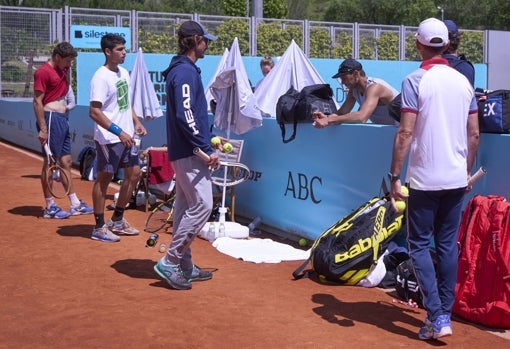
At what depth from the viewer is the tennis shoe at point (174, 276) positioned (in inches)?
257


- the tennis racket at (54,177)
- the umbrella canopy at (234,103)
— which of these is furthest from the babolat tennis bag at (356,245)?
the tennis racket at (54,177)

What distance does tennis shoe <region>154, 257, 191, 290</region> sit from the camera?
6.53 metres

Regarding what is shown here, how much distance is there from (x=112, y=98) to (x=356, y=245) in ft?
10.3

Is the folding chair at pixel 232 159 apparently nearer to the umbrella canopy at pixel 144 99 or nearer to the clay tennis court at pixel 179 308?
the clay tennis court at pixel 179 308

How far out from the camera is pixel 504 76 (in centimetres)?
2759

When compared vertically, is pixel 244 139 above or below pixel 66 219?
above

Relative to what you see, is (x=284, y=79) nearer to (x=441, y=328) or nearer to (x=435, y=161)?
(x=435, y=161)

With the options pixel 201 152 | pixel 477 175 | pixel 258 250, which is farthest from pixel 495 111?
pixel 258 250

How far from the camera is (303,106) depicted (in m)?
8.55

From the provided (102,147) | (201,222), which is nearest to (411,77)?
(201,222)

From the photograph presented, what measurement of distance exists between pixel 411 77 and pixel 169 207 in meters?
5.42

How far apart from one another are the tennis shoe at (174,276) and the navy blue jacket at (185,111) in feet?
2.89

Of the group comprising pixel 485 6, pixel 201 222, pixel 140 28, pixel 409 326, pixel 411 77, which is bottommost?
pixel 409 326

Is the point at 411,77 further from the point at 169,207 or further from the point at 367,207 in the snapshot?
the point at 169,207
